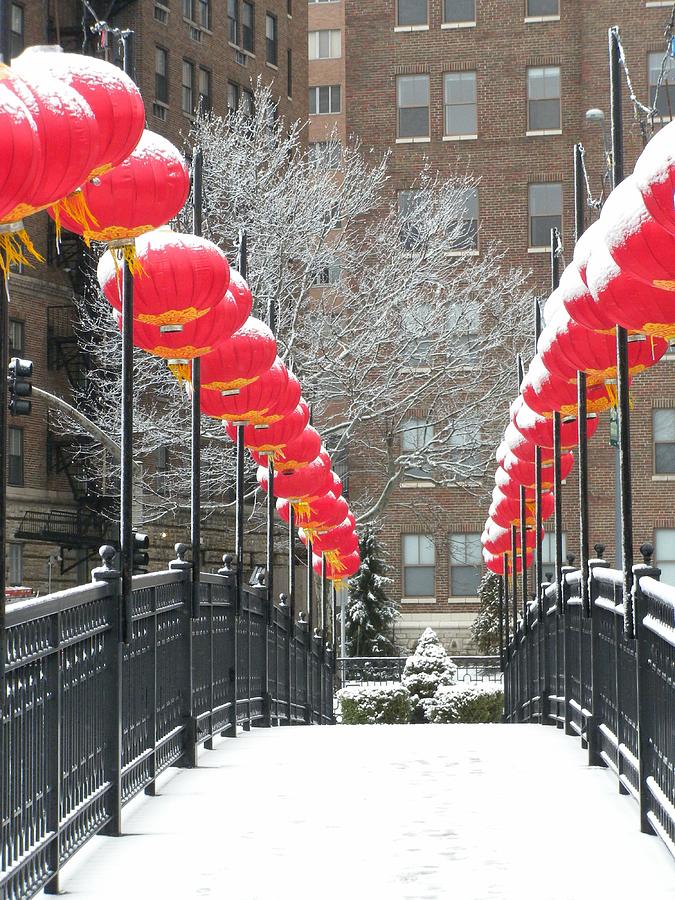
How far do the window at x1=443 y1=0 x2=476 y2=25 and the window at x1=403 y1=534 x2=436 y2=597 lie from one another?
17916mm

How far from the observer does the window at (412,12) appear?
5034 cm

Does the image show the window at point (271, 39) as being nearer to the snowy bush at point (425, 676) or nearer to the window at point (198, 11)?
the window at point (198, 11)

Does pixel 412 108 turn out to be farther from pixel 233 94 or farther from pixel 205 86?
pixel 205 86

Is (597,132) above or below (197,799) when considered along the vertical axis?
above

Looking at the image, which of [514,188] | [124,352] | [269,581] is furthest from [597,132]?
[124,352]

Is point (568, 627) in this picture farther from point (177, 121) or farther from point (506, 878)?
point (177, 121)

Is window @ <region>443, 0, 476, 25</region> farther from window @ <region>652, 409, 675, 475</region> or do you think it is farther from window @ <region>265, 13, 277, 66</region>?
window @ <region>652, 409, 675, 475</region>

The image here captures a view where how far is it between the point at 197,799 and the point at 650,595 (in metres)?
3.31

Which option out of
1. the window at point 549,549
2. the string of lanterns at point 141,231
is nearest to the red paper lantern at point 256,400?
the string of lanterns at point 141,231

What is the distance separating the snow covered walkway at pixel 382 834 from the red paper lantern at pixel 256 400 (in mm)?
3835

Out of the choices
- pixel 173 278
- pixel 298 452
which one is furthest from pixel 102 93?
pixel 298 452

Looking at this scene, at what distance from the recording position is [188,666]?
35.1 feet

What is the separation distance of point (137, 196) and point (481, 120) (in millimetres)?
43134

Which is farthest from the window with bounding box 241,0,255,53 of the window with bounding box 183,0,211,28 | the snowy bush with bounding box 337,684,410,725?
the snowy bush with bounding box 337,684,410,725
